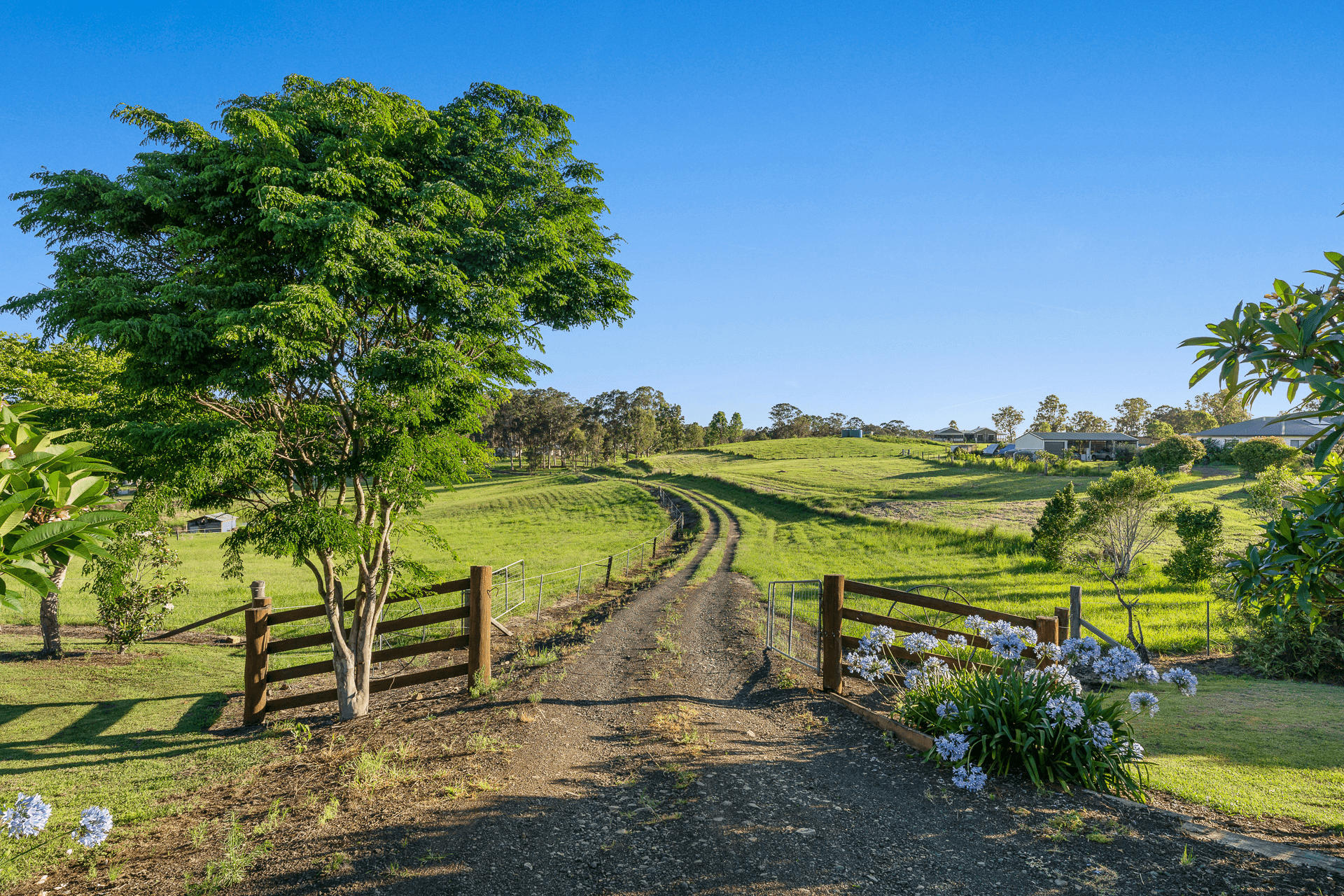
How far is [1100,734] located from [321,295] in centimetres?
821

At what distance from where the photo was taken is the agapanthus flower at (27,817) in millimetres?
2945

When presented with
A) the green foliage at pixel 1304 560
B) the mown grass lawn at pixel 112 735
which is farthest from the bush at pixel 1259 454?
the mown grass lawn at pixel 112 735

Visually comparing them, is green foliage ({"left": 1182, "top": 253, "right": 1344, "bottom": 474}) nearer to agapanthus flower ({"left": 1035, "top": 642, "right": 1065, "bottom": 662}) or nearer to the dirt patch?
agapanthus flower ({"left": 1035, "top": 642, "right": 1065, "bottom": 662})

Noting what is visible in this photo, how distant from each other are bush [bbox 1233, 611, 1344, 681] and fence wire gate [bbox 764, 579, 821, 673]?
27.0ft

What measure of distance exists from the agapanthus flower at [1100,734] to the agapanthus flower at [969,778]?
39.4 inches

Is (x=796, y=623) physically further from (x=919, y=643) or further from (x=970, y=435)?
(x=970, y=435)

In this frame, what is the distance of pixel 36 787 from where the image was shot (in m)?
6.13

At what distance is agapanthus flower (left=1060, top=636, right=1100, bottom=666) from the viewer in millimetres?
5480

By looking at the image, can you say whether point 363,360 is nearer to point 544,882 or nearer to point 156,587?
point 544,882

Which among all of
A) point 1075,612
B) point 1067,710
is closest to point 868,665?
point 1067,710

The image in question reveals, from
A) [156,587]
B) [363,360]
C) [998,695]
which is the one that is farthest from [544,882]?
[156,587]

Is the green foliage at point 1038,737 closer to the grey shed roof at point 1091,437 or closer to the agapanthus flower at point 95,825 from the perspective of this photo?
the agapanthus flower at point 95,825

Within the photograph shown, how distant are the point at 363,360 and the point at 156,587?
9173 mm

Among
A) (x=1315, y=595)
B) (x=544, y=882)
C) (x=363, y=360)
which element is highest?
(x=363, y=360)
